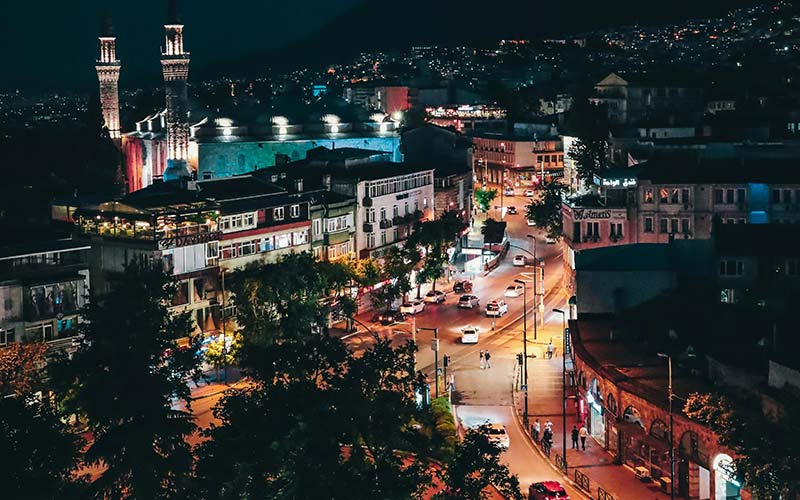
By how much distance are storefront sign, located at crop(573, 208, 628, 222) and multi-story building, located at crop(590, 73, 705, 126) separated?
2654 centimetres

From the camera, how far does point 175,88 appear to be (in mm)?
97312

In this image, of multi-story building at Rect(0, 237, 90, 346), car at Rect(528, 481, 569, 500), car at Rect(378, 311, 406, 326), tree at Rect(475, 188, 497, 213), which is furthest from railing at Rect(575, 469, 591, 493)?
tree at Rect(475, 188, 497, 213)

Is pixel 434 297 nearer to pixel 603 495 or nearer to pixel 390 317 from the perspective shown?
pixel 390 317

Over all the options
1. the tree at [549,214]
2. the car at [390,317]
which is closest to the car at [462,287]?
the car at [390,317]

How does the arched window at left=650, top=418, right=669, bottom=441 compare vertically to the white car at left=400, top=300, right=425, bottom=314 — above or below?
above

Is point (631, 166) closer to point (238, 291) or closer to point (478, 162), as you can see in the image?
point (238, 291)

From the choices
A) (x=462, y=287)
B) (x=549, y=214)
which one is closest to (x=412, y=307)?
(x=462, y=287)

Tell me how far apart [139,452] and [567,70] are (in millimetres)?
162905

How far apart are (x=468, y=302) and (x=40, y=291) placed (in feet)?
74.2

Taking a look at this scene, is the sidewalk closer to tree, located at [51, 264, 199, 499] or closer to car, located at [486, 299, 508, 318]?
car, located at [486, 299, 508, 318]

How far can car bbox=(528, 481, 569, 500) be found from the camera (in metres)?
34.4

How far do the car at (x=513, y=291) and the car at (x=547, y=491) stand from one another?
31439mm

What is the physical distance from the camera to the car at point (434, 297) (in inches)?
2598

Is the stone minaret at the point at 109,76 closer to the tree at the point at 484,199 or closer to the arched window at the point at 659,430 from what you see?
the tree at the point at 484,199
